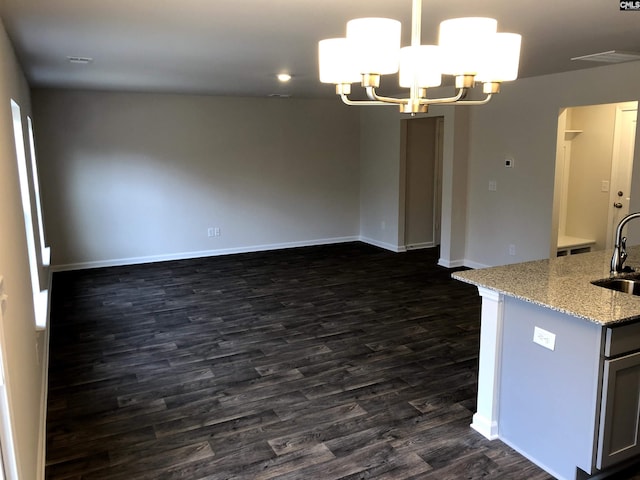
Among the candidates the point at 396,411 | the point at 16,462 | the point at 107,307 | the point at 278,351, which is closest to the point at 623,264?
the point at 396,411

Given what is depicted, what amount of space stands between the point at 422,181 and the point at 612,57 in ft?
12.4

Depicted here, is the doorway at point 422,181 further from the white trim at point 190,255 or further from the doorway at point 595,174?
the doorway at point 595,174

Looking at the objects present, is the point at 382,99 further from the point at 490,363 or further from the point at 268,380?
the point at 268,380

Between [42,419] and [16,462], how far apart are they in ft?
4.63

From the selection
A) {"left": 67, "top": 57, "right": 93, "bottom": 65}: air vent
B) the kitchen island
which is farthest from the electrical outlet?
{"left": 67, "top": 57, "right": 93, "bottom": 65}: air vent

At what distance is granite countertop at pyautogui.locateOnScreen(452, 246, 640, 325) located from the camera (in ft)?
7.33

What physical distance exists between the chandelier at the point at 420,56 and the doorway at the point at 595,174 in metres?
4.03

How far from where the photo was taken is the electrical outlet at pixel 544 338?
2.44 m

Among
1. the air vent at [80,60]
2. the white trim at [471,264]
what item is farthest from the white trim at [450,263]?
the air vent at [80,60]

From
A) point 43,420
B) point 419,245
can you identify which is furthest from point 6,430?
point 419,245

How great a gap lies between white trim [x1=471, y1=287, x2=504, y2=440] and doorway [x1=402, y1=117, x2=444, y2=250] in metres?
4.97

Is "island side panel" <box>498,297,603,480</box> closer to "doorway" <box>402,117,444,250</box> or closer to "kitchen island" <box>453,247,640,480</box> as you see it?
"kitchen island" <box>453,247,640,480</box>

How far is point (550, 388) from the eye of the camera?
2.49m

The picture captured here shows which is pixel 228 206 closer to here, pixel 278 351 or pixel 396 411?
pixel 278 351
